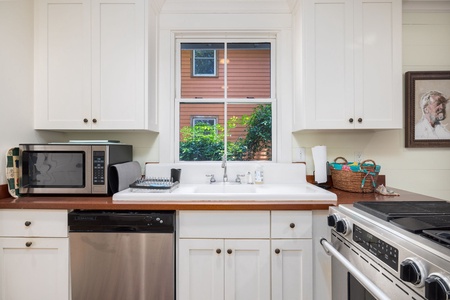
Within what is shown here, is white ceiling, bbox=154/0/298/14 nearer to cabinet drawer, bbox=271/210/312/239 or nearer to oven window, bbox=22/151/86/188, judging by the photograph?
oven window, bbox=22/151/86/188

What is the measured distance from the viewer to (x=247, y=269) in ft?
4.78

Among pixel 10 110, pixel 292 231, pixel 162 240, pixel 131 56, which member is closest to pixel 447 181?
pixel 292 231

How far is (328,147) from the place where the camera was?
2.13 meters

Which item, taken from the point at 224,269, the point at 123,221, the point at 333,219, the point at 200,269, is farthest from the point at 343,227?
the point at 123,221

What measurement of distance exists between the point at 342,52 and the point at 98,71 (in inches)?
72.5

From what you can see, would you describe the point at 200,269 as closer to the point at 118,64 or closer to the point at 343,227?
the point at 343,227

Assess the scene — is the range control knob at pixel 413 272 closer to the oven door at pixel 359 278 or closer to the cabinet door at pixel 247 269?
the oven door at pixel 359 278

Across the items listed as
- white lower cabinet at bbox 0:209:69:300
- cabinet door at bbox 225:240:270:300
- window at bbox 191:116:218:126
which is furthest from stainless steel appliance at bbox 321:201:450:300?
white lower cabinet at bbox 0:209:69:300

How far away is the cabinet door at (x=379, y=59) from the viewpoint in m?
1.80

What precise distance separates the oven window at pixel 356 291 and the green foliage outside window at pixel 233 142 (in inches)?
47.8

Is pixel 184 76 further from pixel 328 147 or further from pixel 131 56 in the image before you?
pixel 328 147

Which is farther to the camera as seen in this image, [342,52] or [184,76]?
[184,76]

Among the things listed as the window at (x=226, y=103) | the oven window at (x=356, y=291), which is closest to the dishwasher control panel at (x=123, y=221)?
the window at (x=226, y=103)

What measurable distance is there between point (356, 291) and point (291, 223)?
0.45 m
